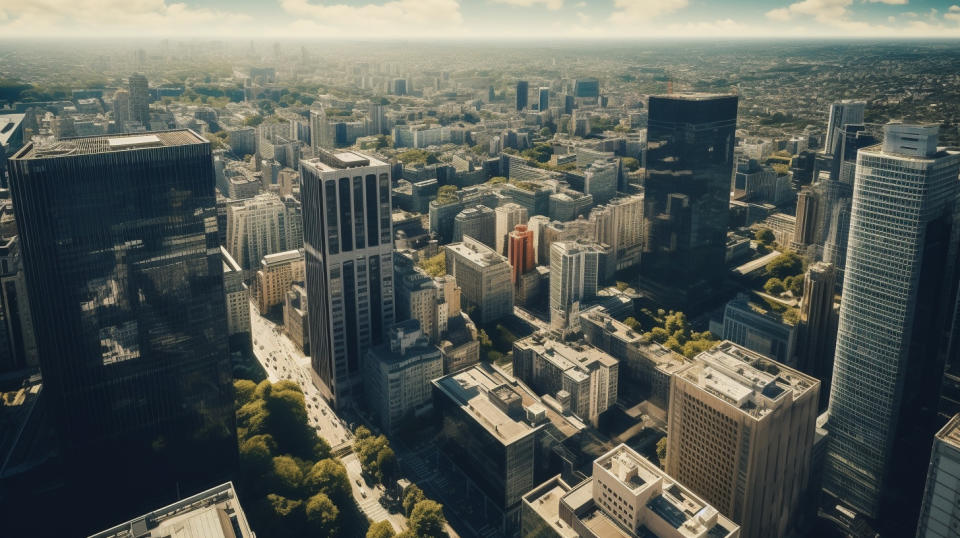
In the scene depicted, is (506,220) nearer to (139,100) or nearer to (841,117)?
(841,117)

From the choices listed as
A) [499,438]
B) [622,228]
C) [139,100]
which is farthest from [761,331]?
[139,100]

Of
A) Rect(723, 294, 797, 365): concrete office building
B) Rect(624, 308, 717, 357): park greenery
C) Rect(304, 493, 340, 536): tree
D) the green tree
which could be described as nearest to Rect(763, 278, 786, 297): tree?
the green tree

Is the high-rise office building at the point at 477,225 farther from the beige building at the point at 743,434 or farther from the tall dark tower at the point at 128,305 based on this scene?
the beige building at the point at 743,434

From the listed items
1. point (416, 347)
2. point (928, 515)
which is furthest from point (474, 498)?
point (928, 515)

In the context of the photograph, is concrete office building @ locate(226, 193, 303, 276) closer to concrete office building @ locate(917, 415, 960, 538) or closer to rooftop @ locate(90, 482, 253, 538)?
rooftop @ locate(90, 482, 253, 538)

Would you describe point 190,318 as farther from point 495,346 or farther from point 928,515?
point 928,515
